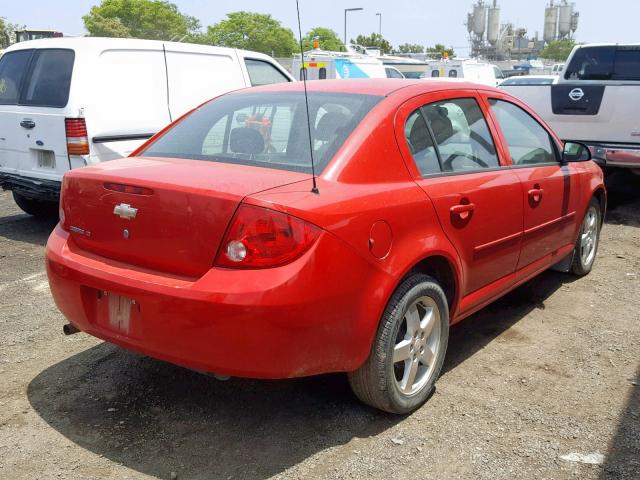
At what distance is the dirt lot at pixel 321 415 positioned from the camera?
2850mm

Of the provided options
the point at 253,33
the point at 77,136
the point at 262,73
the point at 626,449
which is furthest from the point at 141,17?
the point at 626,449

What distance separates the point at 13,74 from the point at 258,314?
566 centimetres

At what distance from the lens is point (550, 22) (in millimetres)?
165500

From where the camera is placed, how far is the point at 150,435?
10.0 feet

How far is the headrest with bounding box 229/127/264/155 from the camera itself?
3.25m

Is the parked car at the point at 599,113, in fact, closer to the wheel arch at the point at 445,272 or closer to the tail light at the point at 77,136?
the wheel arch at the point at 445,272

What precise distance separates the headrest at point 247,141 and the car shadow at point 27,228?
3.86m

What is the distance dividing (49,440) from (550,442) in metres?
2.27

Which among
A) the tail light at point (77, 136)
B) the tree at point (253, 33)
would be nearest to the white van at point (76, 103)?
the tail light at point (77, 136)

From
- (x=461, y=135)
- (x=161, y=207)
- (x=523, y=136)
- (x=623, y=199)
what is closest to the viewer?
(x=161, y=207)

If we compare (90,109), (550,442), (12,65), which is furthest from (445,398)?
(12,65)

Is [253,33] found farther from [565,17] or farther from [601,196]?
[565,17]

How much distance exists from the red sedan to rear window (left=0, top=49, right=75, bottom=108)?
313 centimetres

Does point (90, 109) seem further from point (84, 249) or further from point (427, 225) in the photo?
point (427, 225)
